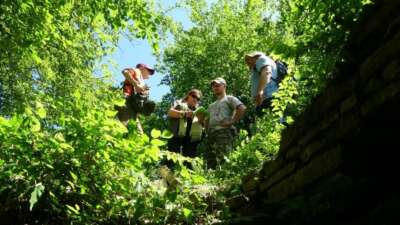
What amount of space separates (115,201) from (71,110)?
0.76m

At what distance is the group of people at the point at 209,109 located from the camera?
249 inches

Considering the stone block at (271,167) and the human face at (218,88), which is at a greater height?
the human face at (218,88)

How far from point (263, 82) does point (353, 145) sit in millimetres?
3749

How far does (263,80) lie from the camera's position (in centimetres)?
619

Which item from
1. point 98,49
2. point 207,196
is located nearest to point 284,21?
point 207,196

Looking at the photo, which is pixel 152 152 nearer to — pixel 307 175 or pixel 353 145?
pixel 307 175

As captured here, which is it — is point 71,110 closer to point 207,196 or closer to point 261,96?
point 207,196

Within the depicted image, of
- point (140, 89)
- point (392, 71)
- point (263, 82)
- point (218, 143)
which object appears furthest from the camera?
point (140, 89)

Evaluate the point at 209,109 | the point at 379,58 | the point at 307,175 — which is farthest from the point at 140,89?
the point at 379,58

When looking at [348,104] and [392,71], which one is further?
[348,104]

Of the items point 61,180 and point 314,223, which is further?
point 61,180

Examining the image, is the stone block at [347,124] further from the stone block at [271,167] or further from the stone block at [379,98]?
the stone block at [271,167]

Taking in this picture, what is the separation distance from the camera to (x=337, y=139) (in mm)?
2799

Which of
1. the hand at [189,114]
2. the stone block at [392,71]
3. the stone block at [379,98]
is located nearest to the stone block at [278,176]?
the stone block at [379,98]
